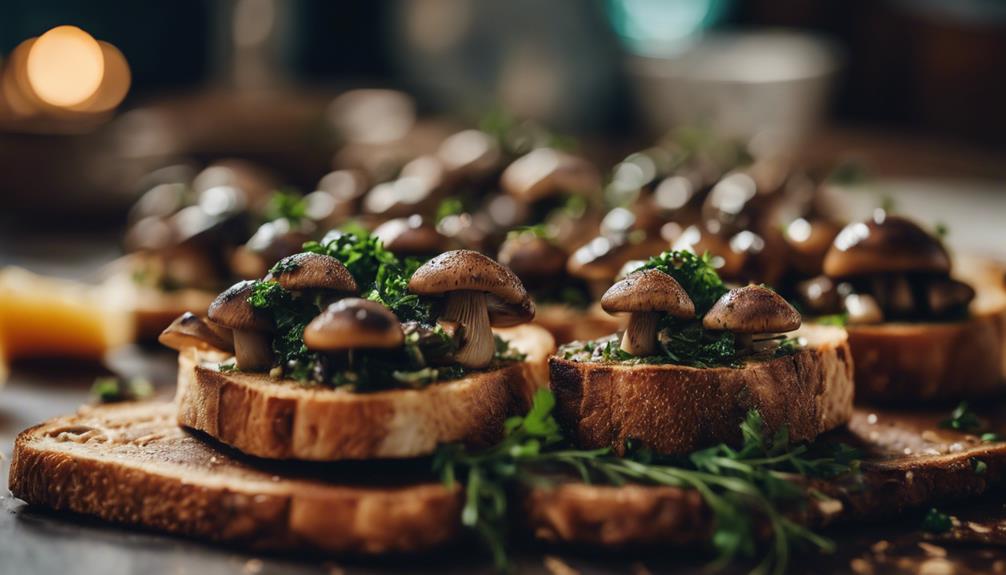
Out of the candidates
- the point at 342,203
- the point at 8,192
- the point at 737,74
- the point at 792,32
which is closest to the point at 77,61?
the point at 8,192

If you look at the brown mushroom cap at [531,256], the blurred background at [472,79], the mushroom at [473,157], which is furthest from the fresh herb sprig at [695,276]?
the blurred background at [472,79]

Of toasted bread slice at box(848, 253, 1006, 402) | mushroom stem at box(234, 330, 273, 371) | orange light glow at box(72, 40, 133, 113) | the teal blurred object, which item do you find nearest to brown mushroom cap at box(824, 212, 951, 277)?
toasted bread slice at box(848, 253, 1006, 402)

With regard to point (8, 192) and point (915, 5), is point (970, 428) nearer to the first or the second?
point (8, 192)

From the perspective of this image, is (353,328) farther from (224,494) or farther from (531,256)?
(531,256)

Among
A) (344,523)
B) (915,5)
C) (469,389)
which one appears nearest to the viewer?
(344,523)

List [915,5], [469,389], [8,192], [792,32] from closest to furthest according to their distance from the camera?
[469,389] → [8,192] → [915,5] → [792,32]
